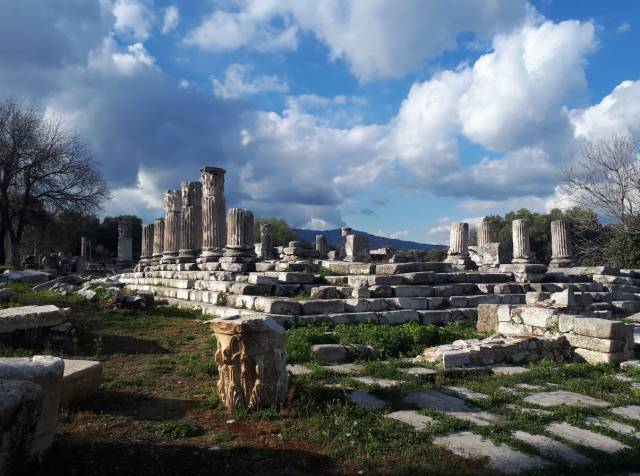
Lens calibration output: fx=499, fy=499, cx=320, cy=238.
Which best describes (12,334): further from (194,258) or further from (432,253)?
(432,253)

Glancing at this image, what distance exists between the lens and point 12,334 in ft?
26.4

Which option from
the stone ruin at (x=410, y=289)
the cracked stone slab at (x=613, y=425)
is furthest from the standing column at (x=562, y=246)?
the cracked stone slab at (x=613, y=425)

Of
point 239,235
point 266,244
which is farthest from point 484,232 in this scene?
point 239,235

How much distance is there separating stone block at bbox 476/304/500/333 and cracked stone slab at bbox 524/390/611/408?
13.6 feet

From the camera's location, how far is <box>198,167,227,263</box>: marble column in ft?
64.7

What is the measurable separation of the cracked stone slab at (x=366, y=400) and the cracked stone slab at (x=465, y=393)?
3.52 ft

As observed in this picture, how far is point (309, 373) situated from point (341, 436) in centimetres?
225

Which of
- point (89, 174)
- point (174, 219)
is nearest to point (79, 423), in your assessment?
point (174, 219)

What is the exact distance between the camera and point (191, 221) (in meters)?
21.7

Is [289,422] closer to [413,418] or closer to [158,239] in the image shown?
[413,418]

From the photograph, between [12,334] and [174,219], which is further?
[174,219]

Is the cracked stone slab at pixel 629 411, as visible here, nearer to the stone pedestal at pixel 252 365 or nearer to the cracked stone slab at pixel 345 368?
the cracked stone slab at pixel 345 368

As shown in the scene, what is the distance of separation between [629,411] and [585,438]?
4.53ft

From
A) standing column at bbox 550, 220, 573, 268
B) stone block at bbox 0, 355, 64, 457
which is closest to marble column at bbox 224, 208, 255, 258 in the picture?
stone block at bbox 0, 355, 64, 457
